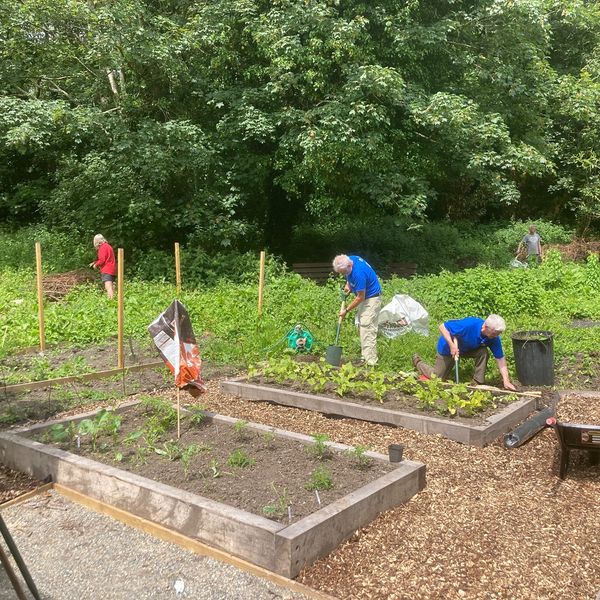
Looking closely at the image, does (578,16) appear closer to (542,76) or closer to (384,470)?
(542,76)

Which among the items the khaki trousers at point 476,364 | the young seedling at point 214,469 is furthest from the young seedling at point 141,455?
the khaki trousers at point 476,364

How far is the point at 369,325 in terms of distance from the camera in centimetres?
853

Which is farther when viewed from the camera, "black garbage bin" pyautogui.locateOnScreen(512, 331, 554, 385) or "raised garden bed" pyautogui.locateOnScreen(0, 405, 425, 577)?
"black garbage bin" pyautogui.locateOnScreen(512, 331, 554, 385)

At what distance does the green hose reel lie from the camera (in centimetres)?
916

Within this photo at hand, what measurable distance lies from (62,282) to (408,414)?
10.3 meters

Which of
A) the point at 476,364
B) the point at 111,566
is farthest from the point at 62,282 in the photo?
the point at 111,566

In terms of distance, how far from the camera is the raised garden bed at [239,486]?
377cm

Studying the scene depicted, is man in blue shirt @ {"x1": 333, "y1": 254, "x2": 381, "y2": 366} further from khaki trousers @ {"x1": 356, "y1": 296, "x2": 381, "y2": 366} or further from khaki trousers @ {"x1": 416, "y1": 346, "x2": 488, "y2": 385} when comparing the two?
khaki trousers @ {"x1": 416, "y1": 346, "x2": 488, "y2": 385}

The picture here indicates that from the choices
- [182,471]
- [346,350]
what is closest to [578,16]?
[346,350]

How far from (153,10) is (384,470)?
1562 cm

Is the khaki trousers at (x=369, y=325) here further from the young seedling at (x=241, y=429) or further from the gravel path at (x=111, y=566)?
the gravel path at (x=111, y=566)

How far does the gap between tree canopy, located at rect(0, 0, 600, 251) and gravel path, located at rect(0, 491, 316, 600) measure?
10198 mm

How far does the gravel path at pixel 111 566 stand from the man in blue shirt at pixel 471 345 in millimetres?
3807

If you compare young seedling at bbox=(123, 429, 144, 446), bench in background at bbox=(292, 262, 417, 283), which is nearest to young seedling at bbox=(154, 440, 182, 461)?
young seedling at bbox=(123, 429, 144, 446)
